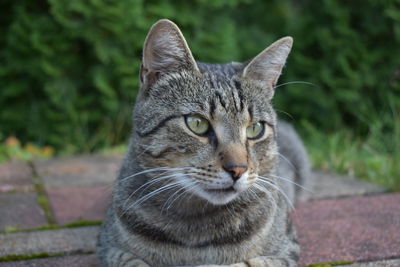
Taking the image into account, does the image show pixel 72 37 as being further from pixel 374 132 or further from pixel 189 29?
pixel 374 132

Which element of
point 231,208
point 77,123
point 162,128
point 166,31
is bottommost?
point 77,123

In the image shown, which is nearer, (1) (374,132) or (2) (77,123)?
(1) (374,132)

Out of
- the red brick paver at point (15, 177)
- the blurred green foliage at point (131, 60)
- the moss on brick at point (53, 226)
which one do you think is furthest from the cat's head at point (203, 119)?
the blurred green foliage at point (131, 60)

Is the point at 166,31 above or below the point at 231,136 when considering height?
above

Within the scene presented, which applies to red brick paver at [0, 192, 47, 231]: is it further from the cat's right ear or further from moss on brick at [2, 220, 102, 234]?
the cat's right ear

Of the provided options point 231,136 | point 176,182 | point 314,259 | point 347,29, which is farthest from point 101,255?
point 347,29

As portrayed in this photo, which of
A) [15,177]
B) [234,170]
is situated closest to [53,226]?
[15,177]

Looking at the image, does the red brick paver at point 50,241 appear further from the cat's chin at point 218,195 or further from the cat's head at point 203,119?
the cat's chin at point 218,195
